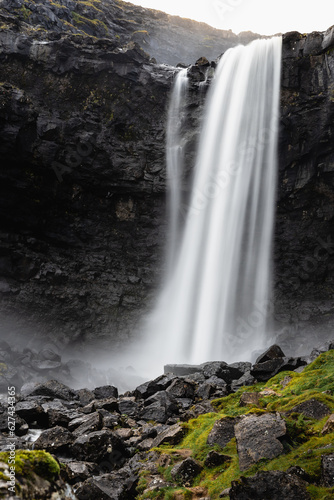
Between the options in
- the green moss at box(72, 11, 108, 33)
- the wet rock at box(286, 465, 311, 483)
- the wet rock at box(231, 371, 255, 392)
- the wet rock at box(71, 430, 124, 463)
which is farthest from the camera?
the green moss at box(72, 11, 108, 33)

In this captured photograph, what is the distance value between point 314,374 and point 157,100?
2405 cm

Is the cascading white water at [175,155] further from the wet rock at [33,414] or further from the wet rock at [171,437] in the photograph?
the wet rock at [171,437]

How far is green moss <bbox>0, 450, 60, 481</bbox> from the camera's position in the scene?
3201 mm

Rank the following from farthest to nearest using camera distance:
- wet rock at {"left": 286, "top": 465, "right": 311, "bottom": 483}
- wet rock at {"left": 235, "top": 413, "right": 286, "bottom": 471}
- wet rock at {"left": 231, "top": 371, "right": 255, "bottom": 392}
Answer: wet rock at {"left": 231, "top": 371, "right": 255, "bottom": 392}, wet rock at {"left": 235, "top": 413, "right": 286, "bottom": 471}, wet rock at {"left": 286, "top": 465, "right": 311, "bottom": 483}

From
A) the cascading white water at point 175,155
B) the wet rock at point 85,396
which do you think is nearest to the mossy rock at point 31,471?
the wet rock at point 85,396

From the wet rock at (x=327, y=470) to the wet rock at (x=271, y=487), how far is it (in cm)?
26

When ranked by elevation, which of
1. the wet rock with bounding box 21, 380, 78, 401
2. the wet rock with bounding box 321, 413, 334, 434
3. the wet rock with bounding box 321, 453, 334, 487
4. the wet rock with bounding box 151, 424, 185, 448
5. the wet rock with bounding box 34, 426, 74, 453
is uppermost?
the wet rock with bounding box 321, 413, 334, 434

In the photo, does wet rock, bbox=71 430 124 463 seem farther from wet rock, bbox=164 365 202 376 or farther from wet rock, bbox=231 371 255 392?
wet rock, bbox=164 365 202 376

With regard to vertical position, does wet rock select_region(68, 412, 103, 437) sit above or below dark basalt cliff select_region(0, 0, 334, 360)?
below

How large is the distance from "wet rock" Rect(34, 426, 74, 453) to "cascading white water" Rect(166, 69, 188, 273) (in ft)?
66.5

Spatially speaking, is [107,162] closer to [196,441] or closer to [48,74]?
[48,74]

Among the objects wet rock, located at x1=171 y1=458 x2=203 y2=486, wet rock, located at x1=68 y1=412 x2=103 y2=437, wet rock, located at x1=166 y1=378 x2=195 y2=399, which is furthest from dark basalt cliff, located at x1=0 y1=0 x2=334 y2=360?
wet rock, located at x1=171 y1=458 x2=203 y2=486

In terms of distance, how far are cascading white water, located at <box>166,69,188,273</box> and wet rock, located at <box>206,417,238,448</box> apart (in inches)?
837

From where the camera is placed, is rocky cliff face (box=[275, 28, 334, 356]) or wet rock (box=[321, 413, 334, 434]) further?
rocky cliff face (box=[275, 28, 334, 356])
